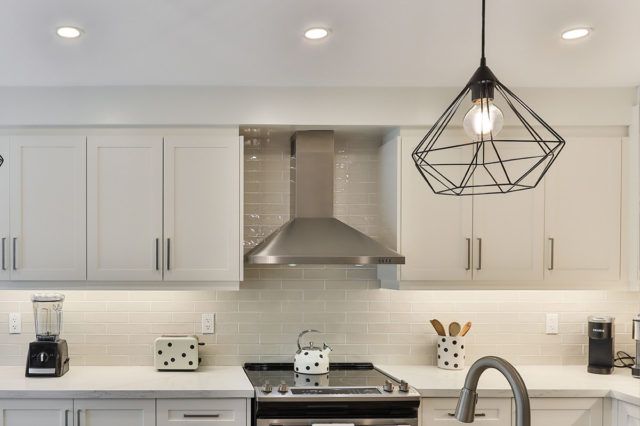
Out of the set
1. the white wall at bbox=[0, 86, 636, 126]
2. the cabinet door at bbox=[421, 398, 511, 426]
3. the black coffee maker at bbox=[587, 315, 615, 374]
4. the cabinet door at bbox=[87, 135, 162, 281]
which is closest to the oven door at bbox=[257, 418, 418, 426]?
the cabinet door at bbox=[421, 398, 511, 426]

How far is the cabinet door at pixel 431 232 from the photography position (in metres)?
3.58

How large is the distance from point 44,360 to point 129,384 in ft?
1.75

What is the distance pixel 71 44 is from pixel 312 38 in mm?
1090

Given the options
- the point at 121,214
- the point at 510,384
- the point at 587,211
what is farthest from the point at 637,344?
the point at 121,214

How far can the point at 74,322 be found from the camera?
152 inches

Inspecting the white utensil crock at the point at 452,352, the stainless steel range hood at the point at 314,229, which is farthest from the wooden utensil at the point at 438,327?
the stainless steel range hood at the point at 314,229

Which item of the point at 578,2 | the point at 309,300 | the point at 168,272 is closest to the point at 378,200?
the point at 309,300

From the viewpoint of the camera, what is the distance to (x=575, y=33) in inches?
108

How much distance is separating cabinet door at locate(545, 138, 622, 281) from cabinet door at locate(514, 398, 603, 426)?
68 centimetres

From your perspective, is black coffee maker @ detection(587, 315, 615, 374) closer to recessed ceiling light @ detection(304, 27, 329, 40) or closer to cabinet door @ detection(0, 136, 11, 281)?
recessed ceiling light @ detection(304, 27, 329, 40)

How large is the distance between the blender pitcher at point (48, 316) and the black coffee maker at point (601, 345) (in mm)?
3027

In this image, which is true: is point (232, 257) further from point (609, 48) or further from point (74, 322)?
point (609, 48)

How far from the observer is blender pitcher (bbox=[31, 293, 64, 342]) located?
364cm

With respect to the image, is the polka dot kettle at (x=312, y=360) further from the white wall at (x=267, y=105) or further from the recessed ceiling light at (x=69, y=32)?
the recessed ceiling light at (x=69, y=32)
